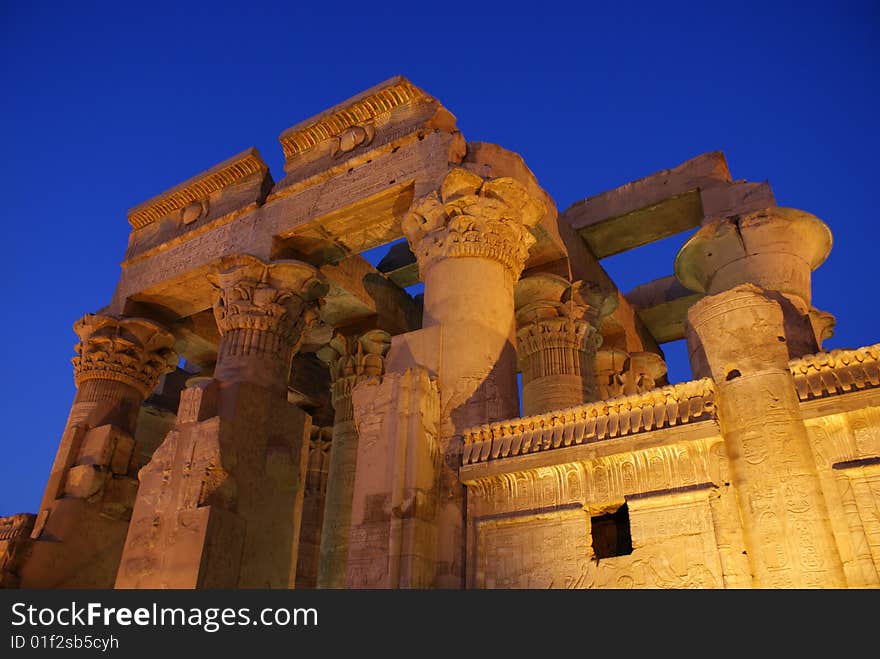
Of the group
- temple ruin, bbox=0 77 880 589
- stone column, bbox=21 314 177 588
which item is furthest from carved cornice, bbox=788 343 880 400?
stone column, bbox=21 314 177 588

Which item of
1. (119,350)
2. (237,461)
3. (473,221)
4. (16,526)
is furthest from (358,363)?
(16,526)

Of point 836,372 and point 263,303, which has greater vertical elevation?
point 263,303

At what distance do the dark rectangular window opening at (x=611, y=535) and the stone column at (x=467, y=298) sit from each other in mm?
1641

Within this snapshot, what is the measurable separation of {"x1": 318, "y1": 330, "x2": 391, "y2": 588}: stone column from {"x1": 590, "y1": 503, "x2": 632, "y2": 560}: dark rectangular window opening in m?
5.11

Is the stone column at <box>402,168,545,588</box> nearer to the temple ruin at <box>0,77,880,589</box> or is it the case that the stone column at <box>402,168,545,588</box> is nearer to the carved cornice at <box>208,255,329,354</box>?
the temple ruin at <box>0,77,880,589</box>

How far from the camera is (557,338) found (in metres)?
12.4

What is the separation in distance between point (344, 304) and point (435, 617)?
11.5 metres

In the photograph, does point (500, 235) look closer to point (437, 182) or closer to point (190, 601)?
point (437, 182)

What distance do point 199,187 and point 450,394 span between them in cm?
867

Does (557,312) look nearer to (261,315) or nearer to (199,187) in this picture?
(261,315)

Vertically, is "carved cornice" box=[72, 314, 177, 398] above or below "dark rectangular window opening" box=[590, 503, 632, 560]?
above

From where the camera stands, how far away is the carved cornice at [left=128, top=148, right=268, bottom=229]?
44.1ft

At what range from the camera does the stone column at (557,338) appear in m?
12.3

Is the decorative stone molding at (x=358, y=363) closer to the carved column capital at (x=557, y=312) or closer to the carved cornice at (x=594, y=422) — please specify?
the carved column capital at (x=557, y=312)
